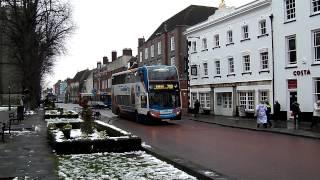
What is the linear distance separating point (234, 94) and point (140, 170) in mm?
30096

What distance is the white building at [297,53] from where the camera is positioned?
29922mm

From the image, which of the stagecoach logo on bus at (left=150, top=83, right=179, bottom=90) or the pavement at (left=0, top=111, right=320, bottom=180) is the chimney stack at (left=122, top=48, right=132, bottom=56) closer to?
the stagecoach logo on bus at (left=150, top=83, right=179, bottom=90)

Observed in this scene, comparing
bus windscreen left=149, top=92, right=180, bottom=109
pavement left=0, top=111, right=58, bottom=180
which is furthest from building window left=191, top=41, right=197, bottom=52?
pavement left=0, top=111, right=58, bottom=180

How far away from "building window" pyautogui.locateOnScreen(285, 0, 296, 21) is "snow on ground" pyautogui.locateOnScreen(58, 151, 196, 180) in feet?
70.2

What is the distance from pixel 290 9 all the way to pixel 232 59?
9665 mm

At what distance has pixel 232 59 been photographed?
41281mm

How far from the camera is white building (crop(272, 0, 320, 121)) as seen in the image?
98.2 ft

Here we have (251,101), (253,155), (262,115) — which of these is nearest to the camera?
(253,155)

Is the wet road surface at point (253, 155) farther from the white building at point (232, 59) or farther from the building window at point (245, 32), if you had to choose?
the building window at point (245, 32)

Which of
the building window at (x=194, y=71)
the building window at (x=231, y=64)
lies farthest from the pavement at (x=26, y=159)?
the building window at (x=194, y=71)

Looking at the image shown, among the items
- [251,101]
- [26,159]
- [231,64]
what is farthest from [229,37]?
[26,159]

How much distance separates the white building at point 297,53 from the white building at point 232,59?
1.32 m

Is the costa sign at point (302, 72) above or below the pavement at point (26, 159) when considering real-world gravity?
above

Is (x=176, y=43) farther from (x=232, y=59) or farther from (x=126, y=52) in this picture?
(x=126, y=52)
